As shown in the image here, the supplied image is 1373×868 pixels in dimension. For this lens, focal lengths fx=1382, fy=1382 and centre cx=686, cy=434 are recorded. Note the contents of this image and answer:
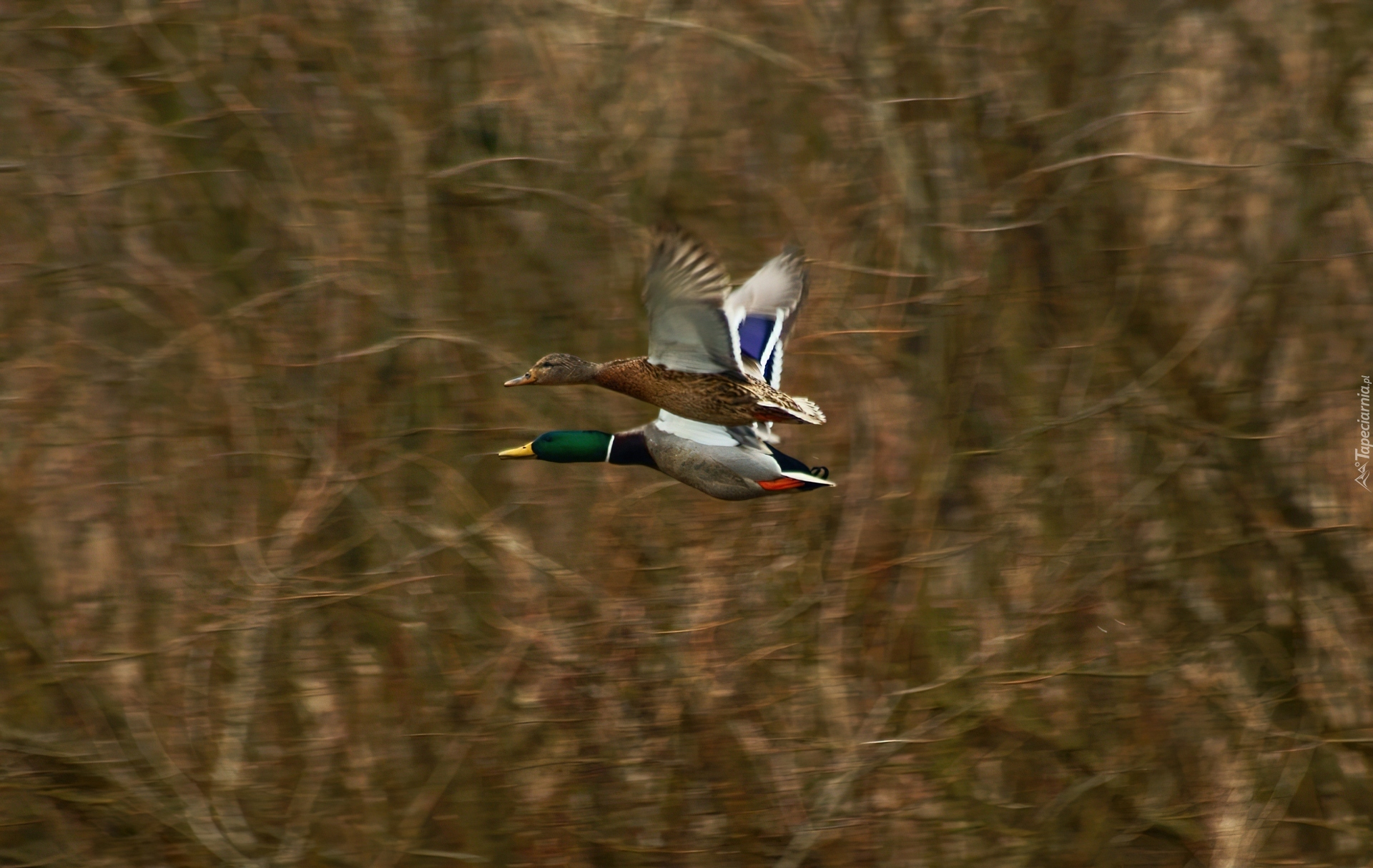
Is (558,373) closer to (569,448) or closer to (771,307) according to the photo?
(569,448)

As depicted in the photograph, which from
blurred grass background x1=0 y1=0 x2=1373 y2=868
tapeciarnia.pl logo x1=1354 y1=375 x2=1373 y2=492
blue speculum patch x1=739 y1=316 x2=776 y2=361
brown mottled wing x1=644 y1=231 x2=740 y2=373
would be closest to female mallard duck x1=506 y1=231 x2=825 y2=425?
brown mottled wing x1=644 y1=231 x2=740 y2=373

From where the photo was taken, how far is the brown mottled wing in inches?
88.0

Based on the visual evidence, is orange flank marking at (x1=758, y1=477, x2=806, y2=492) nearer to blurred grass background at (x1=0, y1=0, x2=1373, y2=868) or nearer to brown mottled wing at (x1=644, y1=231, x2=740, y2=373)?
brown mottled wing at (x1=644, y1=231, x2=740, y2=373)

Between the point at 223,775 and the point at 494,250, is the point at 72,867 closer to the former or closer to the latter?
the point at 223,775

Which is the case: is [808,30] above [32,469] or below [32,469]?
above

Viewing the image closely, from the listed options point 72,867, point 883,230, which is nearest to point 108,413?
point 72,867

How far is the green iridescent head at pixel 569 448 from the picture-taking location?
232 cm

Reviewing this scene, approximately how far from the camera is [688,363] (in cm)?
230

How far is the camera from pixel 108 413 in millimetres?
4762

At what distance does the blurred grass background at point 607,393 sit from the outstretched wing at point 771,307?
172 centimetres

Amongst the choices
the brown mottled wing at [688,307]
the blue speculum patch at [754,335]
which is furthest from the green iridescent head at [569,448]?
the blue speculum patch at [754,335]

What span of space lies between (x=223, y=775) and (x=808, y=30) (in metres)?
3.27

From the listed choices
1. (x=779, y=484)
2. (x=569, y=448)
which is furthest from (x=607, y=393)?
(x=779, y=484)

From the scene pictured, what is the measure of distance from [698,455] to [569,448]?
0.71 feet
